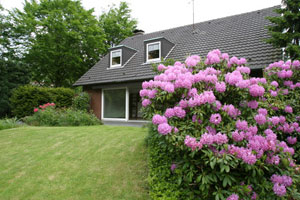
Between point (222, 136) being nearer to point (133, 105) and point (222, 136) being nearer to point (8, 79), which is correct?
point (133, 105)

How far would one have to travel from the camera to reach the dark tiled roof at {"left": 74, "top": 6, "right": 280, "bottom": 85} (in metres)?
8.11

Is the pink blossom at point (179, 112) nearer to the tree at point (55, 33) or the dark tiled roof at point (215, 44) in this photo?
the dark tiled roof at point (215, 44)

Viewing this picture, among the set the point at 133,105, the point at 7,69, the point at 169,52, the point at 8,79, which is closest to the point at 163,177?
the point at 169,52

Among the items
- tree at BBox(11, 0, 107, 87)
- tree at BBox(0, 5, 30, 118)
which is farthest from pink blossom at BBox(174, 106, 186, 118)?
tree at BBox(0, 5, 30, 118)

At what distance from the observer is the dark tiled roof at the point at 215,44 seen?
8.11m

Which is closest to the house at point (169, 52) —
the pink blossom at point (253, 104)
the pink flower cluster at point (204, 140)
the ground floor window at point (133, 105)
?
the ground floor window at point (133, 105)

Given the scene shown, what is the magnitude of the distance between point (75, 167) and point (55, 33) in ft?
49.3

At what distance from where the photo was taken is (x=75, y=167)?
4.29 meters

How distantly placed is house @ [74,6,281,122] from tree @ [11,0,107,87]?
15.4 ft

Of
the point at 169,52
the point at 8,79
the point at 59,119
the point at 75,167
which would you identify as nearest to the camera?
the point at 75,167

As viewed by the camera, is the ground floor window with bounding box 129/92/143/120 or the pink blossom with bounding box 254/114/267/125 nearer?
the pink blossom with bounding box 254/114/267/125

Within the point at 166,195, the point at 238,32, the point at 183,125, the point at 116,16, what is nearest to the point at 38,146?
the point at 166,195

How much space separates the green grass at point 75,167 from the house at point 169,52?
4590 millimetres

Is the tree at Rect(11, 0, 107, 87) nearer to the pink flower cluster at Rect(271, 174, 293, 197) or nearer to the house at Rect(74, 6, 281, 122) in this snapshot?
the house at Rect(74, 6, 281, 122)
